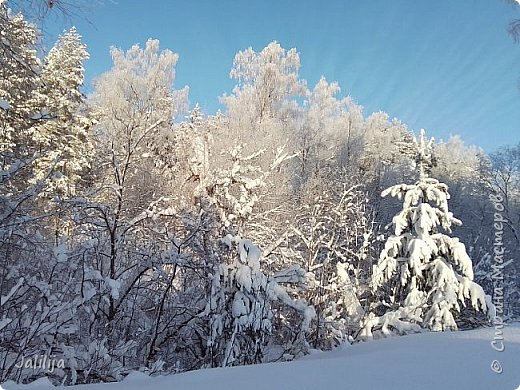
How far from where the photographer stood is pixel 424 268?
843 cm

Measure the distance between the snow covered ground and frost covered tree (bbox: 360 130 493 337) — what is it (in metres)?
5.04

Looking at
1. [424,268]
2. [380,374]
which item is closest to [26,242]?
[380,374]

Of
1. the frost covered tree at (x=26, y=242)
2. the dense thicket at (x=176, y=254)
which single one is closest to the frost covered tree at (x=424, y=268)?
the dense thicket at (x=176, y=254)

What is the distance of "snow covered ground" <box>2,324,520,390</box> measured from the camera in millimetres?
A: 2242

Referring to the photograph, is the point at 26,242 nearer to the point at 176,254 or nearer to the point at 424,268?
the point at 176,254

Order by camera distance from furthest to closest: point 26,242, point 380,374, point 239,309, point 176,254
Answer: point 176,254, point 239,309, point 26,242, point 380,374

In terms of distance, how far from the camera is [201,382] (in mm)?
2426

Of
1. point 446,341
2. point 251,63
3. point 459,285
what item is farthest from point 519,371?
point 251,63

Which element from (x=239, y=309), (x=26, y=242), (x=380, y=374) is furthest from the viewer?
(x=239, y=309)

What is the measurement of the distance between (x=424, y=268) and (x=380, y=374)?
21.4 feet

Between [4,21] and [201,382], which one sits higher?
[4,21]

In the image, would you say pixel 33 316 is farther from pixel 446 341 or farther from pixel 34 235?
pixel 446 341

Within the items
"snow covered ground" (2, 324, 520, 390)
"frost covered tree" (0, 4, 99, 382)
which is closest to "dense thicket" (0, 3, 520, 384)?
"frost covered tree" (0, 4, 99, 382)

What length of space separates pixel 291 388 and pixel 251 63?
19.1m
